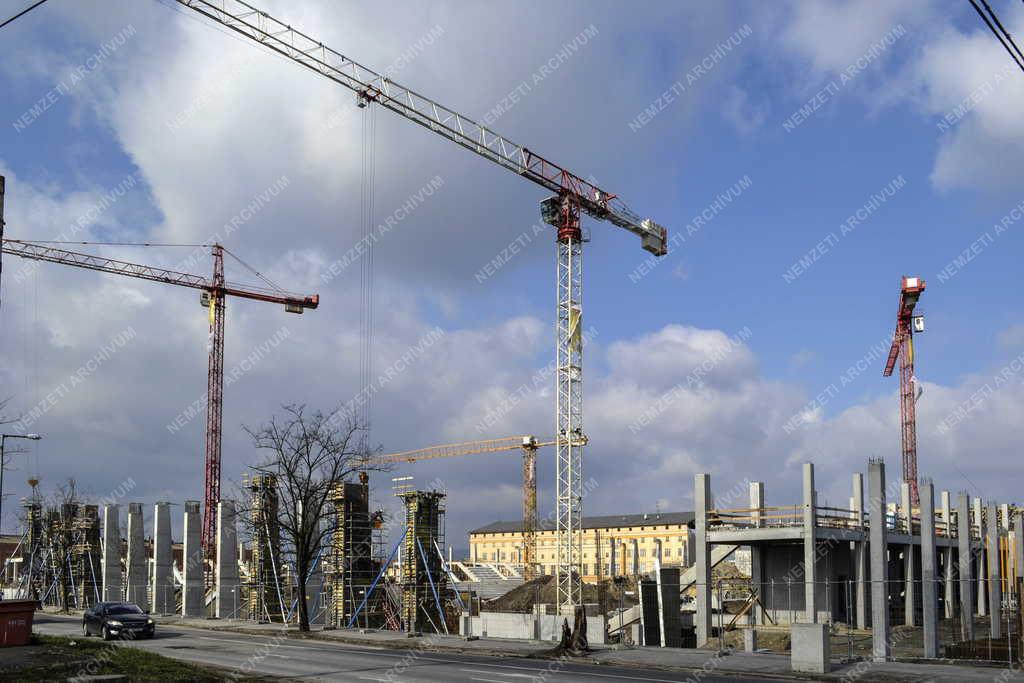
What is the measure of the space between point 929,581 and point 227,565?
124 ft

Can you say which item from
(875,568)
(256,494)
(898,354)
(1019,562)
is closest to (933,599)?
(875,568)

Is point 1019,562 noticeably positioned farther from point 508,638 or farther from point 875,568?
point 508,638

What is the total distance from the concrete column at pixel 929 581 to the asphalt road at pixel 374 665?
21.7ft

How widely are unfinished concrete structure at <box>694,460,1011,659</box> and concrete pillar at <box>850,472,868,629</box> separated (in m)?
0.04

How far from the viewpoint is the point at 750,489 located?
3938cm

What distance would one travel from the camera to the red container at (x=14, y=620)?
25000 millimetres

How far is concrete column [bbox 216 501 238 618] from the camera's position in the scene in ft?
168

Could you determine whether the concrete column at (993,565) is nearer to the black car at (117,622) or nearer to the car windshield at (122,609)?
the black car at (117,622)

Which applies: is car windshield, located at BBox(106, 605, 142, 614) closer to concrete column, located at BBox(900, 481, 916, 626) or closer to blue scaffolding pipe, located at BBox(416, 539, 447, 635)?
blue scaffolding pipe, located at BBox(416, 539, 447, 635)

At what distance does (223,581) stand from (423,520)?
12.4 m

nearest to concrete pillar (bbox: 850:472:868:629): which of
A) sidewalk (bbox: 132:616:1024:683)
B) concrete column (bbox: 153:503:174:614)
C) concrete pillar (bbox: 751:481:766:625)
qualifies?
concrete pillar (bbox: 751:481:766:625)

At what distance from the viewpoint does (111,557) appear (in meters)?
62.5

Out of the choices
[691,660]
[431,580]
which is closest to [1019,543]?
[691,660]

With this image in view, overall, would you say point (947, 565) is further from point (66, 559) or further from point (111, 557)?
point (66, 559)
